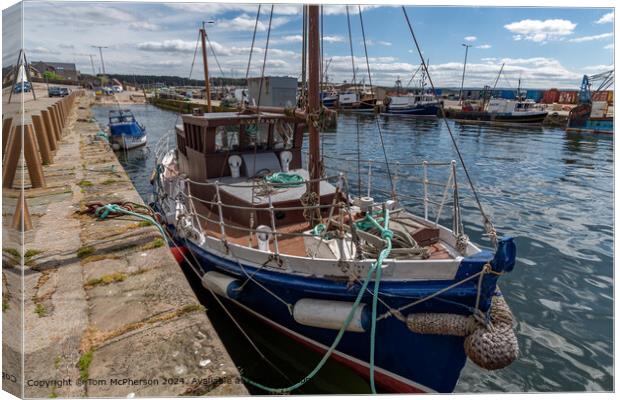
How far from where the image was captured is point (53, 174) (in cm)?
1050

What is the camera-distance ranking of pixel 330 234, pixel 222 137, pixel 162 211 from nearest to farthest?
pixel 330 234
pixel 222 137
pixel 162 211

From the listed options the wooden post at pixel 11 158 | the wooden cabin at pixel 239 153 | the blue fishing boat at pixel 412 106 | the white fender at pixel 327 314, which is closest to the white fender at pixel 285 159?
the wooden cabin at pixel 239 153

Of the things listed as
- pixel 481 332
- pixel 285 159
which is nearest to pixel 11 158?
pixel 285 159

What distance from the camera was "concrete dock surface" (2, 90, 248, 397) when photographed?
3.35 meters

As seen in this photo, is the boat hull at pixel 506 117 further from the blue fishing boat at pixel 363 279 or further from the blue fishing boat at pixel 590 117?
the blue fishing boat at pixel 363 279

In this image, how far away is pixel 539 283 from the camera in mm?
8797

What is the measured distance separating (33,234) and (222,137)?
4.09 meters

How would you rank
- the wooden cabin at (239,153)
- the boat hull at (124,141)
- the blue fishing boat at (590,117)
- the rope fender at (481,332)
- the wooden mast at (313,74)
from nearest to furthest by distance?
the rope fender at (481,332)
the wooden mast at (313,74)
the wooden cabin at (239,153)
the boat hull at (124,141)
the blue fishing boat at (590,117)

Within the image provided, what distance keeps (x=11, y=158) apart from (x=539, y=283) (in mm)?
10331

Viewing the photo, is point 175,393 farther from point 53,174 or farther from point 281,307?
point 53,174

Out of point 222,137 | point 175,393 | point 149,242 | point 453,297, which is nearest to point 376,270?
point 453,297

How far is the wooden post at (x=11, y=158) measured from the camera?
4.12 m

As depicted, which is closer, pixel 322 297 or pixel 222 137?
pixel 322 297

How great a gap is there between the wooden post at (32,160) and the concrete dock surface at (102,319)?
2.36m
